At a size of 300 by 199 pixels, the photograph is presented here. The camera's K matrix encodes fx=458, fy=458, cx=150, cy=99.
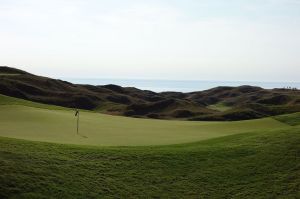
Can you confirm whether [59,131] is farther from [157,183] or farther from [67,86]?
[67,86]

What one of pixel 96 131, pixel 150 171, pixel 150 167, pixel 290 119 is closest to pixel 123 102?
pixel 290 119

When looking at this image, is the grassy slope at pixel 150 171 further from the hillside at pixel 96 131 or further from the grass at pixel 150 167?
the hillside at pixel 96 131

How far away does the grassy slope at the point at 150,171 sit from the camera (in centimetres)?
2072

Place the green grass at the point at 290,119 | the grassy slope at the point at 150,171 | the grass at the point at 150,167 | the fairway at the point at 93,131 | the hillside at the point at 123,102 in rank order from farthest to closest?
the hillside at the point at 123,102, the green grass at the point at 290,119, the fairway at the point at 93,131, the grass at the point at 150,167, the grassy slope at the point at 150,171

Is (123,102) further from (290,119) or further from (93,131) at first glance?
(93,131)

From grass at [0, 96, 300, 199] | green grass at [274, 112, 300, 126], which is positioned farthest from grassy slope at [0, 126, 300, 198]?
green grass at [274, 112, 300, 126]

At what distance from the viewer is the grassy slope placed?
68.0 ft

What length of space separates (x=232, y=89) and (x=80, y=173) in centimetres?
13856

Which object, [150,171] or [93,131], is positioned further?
[93,131]

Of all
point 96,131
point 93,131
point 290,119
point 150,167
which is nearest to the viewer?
point 150,167

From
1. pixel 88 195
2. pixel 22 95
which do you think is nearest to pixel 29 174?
pixel 88 195

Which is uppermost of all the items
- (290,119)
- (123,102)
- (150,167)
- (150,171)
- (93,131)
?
(123,102)

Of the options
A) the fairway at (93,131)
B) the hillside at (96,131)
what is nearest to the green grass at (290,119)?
the hillside at (96,131)

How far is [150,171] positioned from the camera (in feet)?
78.3
